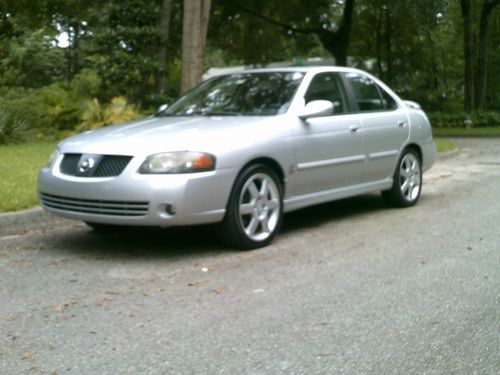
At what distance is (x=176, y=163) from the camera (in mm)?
6023

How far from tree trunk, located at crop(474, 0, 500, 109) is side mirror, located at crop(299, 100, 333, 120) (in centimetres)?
2469

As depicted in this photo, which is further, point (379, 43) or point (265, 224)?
point (379, 43)

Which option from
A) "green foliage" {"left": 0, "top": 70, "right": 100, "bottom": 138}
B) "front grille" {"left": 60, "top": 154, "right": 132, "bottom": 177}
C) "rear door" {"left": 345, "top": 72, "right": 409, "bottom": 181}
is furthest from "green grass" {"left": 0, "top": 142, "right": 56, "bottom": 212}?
"rear door" {"left": 345, "top": 72, "right": 409, "bottom": 181}

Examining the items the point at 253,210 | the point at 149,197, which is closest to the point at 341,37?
the point at 253,210

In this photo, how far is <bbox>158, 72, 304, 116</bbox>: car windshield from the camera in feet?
24.0

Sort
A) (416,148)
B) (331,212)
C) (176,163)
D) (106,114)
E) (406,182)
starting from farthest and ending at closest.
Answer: (106,114)
(416,148)
(406,182)
(331,212)
(176,163)

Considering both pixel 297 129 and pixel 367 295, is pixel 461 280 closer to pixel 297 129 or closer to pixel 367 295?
pixel 367 295

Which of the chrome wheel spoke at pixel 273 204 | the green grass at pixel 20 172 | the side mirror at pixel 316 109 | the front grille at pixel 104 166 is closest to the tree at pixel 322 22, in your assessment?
the green grass at pixel 20 172

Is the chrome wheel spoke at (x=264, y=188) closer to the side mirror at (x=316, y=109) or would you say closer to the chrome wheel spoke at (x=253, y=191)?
the chrome wheel spoke at (x=253, y=191)

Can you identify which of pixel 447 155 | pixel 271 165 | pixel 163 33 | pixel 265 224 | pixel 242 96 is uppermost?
pixel 163 33

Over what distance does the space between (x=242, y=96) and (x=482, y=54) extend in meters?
25.7

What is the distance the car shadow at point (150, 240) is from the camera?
257 inches

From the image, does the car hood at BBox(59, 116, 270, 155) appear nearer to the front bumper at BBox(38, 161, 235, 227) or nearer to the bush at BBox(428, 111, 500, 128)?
the front bumper at BBox(38, 161, 235, 227)

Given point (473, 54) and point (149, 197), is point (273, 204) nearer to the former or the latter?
point (149, 197)
